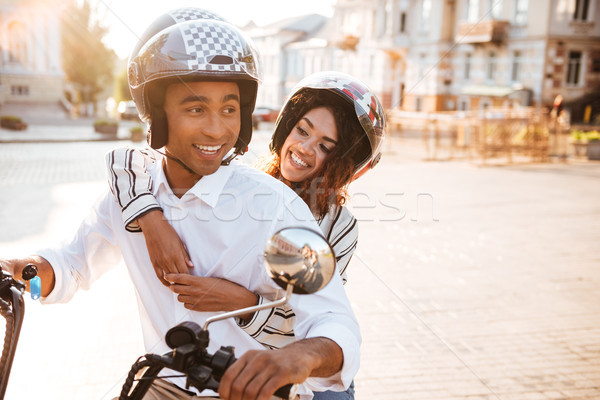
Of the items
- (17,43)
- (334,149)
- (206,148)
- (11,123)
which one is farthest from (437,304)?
(17,43)

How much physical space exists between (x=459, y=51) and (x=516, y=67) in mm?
5240

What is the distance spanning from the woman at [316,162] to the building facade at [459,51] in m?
20.9

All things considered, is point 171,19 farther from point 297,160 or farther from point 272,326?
point 272,326

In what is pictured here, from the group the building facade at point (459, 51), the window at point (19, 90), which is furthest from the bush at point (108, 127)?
the window at point (19, 90)

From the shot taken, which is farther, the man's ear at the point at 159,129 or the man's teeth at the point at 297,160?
the man's teeth at the point at 297,160

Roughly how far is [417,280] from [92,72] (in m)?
46.2

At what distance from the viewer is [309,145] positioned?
2.99 meters

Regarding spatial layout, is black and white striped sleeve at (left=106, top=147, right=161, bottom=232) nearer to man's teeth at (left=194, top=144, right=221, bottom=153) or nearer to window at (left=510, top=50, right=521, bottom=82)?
man's teeth at (left=194, top=144, right=221, bottom=153)

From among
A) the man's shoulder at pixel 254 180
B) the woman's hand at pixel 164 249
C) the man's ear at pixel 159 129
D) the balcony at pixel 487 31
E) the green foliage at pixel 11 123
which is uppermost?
the balcony at pixel 487 31

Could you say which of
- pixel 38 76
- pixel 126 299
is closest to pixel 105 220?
pixel 126 299

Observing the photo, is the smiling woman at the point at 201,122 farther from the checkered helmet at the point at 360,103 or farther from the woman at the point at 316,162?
the checkered helmet at the point at 360,103

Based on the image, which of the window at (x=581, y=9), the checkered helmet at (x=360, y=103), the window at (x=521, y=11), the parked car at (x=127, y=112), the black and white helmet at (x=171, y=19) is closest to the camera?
the black and white helmet at (x=171, y=19)

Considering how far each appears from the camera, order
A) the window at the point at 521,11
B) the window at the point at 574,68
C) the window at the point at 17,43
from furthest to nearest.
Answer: the window at the point at 17,43
the window at the point at 521,11
the window at the point at 574,68

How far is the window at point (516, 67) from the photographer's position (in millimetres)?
35125
